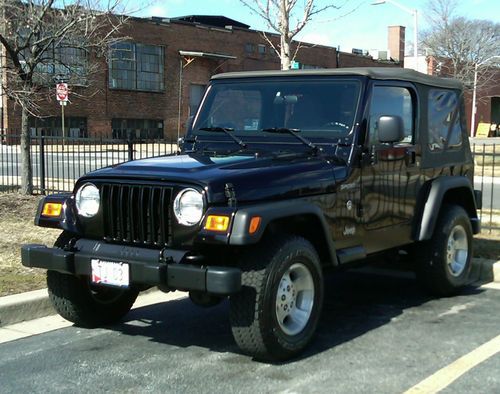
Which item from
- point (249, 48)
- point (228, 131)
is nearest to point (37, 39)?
point (228, 131)

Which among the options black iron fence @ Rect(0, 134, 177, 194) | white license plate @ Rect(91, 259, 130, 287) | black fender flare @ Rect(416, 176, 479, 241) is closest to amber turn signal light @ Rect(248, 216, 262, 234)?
white license plate @ Rect(91, 259, 130, 287)

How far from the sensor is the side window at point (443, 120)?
6156 millimetres

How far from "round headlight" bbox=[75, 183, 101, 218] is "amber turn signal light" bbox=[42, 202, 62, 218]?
0.20 metres

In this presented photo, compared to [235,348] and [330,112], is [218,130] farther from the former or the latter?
[235,348]

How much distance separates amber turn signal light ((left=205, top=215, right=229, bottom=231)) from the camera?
4.04 meters

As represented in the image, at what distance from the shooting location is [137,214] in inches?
175

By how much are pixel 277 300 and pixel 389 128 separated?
5.36 feet

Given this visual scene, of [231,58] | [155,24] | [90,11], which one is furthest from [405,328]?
[231,58]

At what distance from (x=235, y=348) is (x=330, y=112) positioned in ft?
6.50

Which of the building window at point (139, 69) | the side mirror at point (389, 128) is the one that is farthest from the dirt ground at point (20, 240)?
the building window at point (139, 69)

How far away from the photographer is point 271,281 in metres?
4.19

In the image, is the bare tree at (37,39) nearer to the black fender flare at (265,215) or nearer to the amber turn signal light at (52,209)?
the amber turn signal light at (52,209)

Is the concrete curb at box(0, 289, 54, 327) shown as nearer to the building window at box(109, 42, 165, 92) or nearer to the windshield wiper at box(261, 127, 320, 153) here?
the windshield wiper at box(261, 127, 320, 153)

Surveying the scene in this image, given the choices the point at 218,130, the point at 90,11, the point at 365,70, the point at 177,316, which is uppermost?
the point at 90,11
